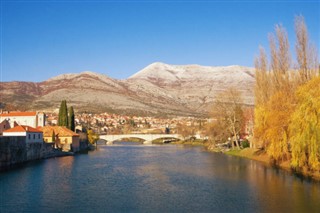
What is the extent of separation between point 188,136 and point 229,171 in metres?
81.0

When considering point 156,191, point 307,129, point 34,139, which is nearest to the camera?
point 156,191

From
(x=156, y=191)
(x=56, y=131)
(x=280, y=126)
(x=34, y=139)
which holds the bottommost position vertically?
(x=156, y=191)

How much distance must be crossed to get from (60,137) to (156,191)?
48.7 meters

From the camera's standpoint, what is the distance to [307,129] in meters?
32.0

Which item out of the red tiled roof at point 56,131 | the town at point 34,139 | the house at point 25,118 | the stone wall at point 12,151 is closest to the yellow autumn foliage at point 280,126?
the stone wall at point 12,151

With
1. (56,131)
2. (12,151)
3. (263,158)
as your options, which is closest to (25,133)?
(12,151)

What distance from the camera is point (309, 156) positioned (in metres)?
32.2

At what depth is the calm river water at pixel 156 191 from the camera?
23.0m

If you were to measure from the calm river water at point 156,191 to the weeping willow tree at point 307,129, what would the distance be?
74.3 inches

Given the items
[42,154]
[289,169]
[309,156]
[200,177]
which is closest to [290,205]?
[309,156]

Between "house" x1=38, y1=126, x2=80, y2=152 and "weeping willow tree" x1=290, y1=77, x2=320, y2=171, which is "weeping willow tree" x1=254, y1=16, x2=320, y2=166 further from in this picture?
"house" x1=38, y1=126, x2=80, y2=152

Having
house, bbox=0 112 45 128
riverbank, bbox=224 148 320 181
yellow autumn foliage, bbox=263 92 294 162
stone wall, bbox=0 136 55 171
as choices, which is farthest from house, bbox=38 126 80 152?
yellow autumn foliage, bbox=263 92 294 162

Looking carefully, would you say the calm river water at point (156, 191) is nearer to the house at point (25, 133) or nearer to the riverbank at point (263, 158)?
the riverbank at point (263, 158)

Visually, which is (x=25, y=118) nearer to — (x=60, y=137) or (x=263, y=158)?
(x=60, y=137)
